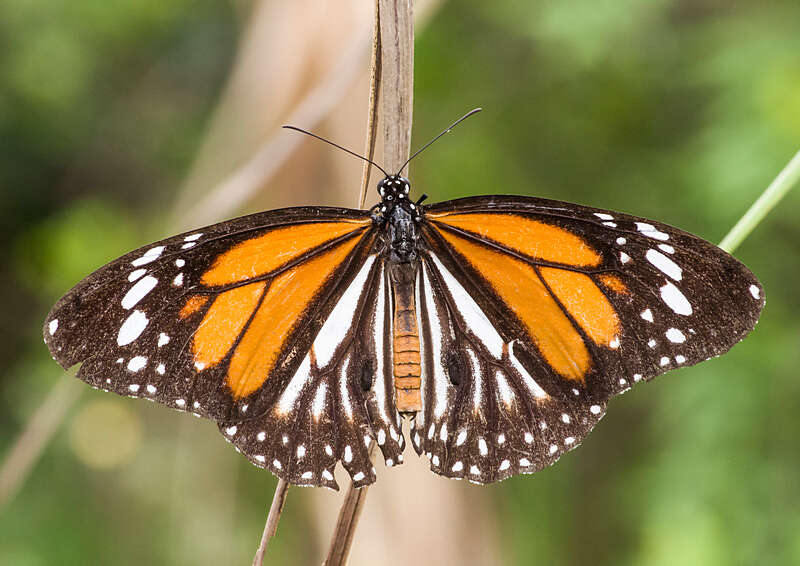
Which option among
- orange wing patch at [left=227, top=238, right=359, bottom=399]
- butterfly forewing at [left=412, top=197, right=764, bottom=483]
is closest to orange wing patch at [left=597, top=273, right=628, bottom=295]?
butterfly forewing at [left=412, top=197, right=764, bottom=483]

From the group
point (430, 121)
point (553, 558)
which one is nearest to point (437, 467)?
point (430, 121)

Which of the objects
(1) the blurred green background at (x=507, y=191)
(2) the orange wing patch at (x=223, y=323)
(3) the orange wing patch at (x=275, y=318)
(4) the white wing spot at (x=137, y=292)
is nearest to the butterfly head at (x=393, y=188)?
(3) the orange wing patch at (x=275, y=318)

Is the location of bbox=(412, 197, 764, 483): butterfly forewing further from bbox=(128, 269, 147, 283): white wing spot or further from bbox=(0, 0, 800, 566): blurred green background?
bbox=(0, 0, 800, 566): blurred green background

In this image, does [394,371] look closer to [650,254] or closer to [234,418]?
[234,418]

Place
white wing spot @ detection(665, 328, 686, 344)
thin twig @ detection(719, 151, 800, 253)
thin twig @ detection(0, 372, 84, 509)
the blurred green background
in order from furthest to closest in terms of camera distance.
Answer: the blurred green background → thin twig @ detection(0, 372, 84, 509) → white wing spot @ detection(665, 328, 686, 344) → thin twig @ detection(719, 151, 800, 253)

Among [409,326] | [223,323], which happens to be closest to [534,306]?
[409,326]

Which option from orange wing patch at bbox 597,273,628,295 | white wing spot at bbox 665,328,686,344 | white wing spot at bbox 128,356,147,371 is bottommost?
white wing spot at bbox 128,356,147,371

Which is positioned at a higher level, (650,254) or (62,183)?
(62,183)
